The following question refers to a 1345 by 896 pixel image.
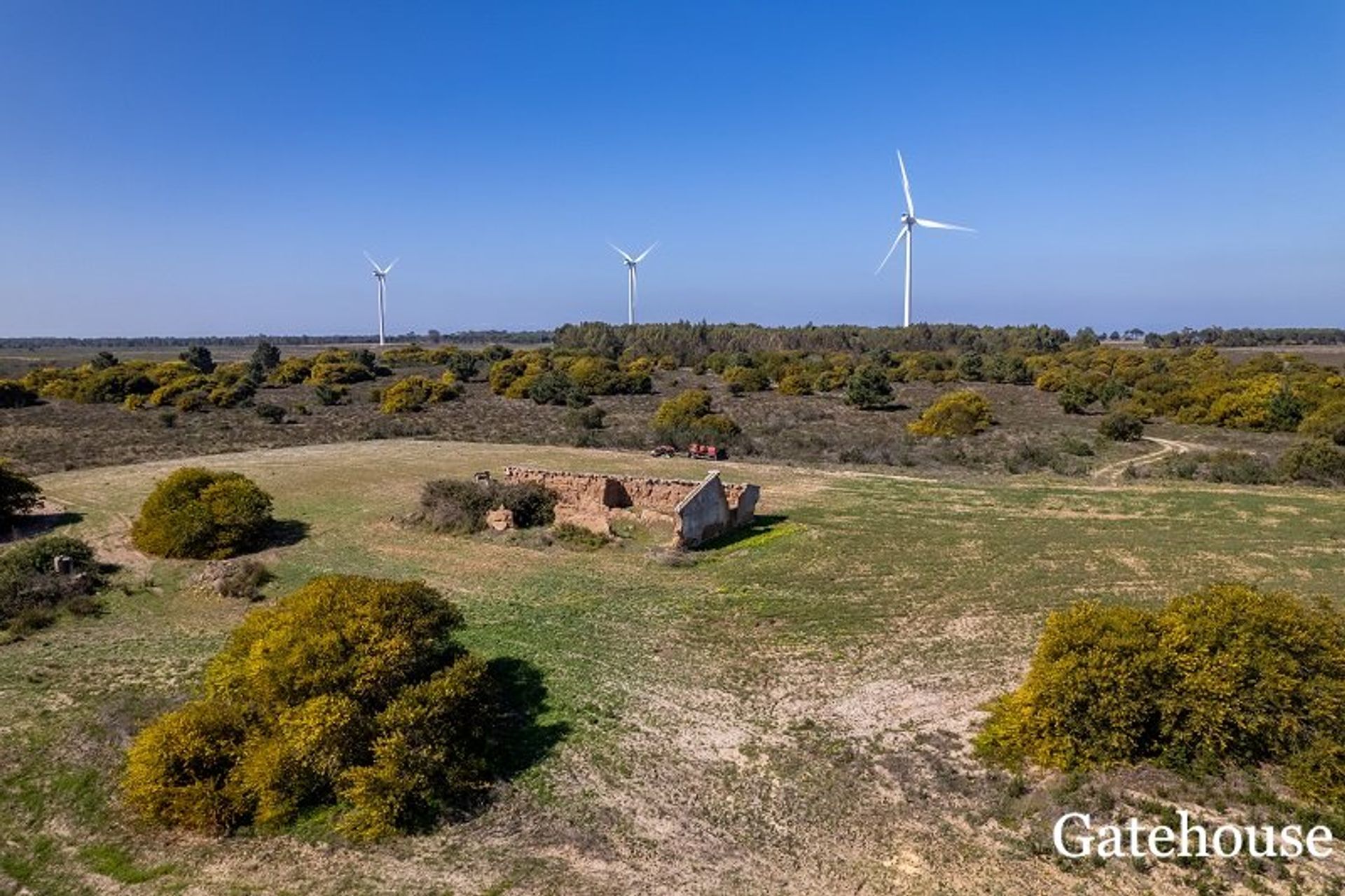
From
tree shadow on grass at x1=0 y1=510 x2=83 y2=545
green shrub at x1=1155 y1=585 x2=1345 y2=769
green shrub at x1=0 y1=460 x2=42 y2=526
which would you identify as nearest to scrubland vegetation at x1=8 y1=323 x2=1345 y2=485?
green shrub at x1=0 y1=460 x2=42 y2=526

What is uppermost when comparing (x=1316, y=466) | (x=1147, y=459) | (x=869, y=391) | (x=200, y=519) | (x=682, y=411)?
(x=869, y=391)

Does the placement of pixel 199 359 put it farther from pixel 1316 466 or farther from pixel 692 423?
pixel 1316 466

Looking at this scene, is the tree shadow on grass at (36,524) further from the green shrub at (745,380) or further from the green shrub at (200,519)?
the green shrub at (745,380)

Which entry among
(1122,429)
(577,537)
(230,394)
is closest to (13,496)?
(577,537)

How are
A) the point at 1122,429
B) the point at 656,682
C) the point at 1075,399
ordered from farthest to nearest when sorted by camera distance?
the point at 1075,399 < the point at 1122,429 < the point at 656,682

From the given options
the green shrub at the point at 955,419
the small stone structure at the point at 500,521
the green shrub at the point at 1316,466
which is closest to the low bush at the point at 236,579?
the small stone structure at the point at 500,521

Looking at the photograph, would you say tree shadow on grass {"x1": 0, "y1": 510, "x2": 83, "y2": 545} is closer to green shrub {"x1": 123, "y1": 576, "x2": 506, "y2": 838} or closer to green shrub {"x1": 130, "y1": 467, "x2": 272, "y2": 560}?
green shrub {"x1": 130, "y1": 467, "x2": 272, "y2": 560}
